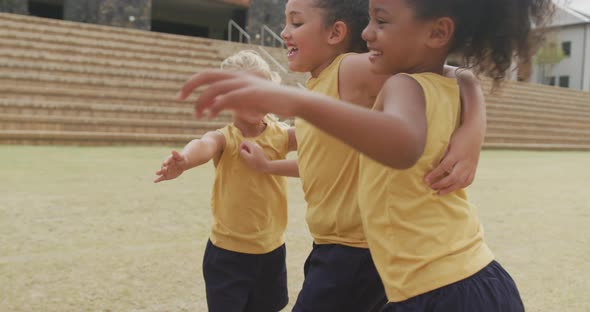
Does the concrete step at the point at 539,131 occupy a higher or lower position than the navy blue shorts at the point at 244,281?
lower

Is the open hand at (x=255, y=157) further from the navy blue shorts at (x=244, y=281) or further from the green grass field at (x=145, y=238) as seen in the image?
the green grass field at (x=145, y=238)

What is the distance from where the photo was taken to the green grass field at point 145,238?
8.70 ft

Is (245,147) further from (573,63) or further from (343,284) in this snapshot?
(573,63)

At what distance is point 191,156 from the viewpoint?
6.70 ft

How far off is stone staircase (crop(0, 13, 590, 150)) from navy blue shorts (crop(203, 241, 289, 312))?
7.94 meters

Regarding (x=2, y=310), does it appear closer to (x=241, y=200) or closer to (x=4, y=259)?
(x=4, y=259)

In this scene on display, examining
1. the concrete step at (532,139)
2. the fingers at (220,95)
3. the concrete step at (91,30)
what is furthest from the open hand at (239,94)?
the concrete step at (532,139)

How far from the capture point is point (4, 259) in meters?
3.05

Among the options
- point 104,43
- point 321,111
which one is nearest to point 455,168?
point 321,111

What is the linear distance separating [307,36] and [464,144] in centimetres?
70

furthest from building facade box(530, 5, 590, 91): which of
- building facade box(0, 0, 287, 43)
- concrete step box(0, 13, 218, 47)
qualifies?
concrete step box(0, 13, 218, 47)

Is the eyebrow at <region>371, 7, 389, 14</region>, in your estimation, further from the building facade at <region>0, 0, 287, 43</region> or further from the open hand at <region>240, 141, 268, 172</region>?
the building facade at <region>0, 0, 287, 43</region>

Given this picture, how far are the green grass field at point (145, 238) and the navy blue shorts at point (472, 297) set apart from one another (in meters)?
1.48

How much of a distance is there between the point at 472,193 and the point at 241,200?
14.1 ft
